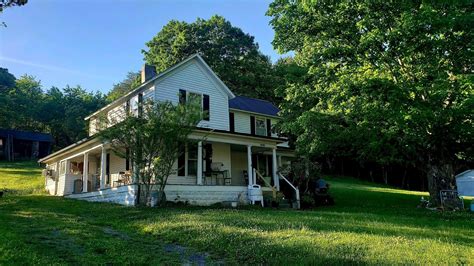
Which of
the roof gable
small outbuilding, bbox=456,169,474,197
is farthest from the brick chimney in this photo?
small outbuilding, bbox=456,169,474,197

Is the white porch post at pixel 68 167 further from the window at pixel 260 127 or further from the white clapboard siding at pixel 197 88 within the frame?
the window at pixel 260 127

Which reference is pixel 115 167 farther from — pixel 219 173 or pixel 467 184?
pixel 467 184

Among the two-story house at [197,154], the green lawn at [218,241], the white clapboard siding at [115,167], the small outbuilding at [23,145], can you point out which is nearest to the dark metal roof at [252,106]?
the two-story house at [197,154]

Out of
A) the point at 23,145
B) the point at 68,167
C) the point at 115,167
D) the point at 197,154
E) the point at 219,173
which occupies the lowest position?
the point at 219,173

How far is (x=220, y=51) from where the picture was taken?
4231 centimetres

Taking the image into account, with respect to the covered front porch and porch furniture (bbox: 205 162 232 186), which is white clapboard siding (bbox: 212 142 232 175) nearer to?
the covered front porch

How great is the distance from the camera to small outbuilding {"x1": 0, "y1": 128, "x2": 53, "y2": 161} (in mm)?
40853

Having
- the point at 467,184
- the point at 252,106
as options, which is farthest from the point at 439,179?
the point at 467,184

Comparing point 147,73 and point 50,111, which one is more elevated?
point 50,111

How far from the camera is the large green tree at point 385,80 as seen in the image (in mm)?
13813

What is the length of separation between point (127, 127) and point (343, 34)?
9919 mm

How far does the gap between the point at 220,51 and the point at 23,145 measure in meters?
24.2

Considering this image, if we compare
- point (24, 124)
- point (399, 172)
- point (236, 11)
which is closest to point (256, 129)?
point (236, 11)

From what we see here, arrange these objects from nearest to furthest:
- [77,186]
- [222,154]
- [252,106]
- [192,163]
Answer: [192,163], [222,154], [77,186], [252,106]
